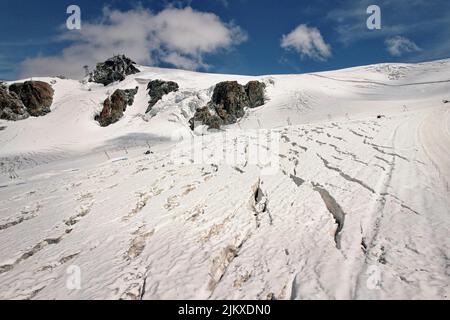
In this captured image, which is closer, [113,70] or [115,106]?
[115,106]

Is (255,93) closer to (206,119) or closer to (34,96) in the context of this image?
(206,119)

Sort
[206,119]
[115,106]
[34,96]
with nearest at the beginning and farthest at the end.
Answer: [206,119]
[115,106]
[34,96]

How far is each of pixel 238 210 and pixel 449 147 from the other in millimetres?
12524

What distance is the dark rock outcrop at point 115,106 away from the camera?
189ft

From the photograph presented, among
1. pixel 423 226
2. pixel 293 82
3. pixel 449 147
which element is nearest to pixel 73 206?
pixel 423 226

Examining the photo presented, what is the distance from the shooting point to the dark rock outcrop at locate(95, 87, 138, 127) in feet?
189

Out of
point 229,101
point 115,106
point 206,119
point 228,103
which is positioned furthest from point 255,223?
point 115,106

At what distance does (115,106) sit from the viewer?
59.8 metres

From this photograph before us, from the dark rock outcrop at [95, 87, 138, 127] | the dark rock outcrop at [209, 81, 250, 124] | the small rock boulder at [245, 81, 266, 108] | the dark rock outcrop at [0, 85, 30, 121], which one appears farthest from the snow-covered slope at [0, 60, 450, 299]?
the dark rock outcrop at [0, 85, 30, 121]

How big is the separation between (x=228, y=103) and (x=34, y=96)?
39635 mm

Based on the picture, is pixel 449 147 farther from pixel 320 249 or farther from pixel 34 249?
pixel 34 249

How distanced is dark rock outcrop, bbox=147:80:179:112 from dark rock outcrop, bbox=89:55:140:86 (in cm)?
1341

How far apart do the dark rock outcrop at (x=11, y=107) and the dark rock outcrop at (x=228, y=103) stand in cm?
3399

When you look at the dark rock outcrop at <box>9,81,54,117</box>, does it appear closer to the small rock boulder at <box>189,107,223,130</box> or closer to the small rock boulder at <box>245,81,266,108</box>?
the small rock boulder at <box>189,107,223,130</box>
